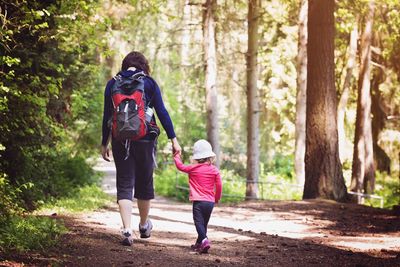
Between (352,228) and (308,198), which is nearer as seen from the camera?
(352,228)

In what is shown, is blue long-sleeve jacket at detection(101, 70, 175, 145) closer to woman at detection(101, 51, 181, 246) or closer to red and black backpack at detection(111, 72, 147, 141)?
woman at detection(101, 51, 181, 246)

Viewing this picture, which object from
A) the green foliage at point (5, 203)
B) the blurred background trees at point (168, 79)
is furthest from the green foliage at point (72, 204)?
the green foliage at point (5, 203)

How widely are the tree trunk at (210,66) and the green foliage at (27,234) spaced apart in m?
12.3

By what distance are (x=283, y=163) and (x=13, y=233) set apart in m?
31.1

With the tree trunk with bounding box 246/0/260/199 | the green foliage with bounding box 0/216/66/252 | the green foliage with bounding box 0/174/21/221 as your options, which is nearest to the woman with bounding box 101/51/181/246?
the green foliage with bounding box 0/216/66/252

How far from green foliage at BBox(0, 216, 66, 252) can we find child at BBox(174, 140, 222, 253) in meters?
1.63

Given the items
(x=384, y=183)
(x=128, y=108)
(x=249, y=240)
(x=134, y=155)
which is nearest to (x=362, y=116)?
(x=384, y=183)

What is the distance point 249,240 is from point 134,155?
7.80 feet

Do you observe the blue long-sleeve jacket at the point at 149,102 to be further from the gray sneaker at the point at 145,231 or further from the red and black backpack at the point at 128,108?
the gray sneaker at the point at 145,231

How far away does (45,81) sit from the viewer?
33.4 feet

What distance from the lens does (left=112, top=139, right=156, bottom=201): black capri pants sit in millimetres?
7277

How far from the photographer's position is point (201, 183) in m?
7.45

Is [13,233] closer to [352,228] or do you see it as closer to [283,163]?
[352,228]

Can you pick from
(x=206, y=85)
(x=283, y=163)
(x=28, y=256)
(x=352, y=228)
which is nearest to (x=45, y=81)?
(x=28, y=256)
